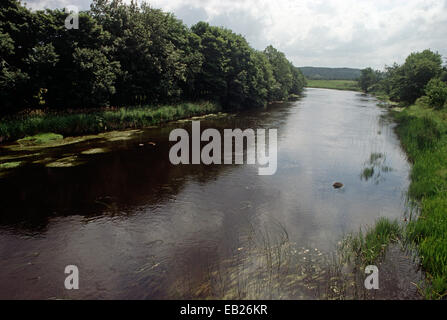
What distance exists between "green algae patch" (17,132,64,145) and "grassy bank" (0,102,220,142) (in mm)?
864

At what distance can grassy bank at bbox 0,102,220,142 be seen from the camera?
22734 millimetres

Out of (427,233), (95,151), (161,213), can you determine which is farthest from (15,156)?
(427,233)

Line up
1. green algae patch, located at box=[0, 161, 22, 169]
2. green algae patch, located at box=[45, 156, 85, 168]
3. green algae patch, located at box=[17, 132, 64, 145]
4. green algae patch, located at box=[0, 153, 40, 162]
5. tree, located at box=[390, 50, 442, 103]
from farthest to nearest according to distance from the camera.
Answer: tree, located at box=[390, 50, 442, 103], green algae patch, located at box=[17, 132, 64, 145], green algae patch, located at box=[0, 153, 40, 162], green algae patch, located at box=[45, 156, 85, 168], green algae patch, located at box=[0, 161, 22, 169]

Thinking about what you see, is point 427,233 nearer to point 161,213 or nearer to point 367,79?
point 161,213

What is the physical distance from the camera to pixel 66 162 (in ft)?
59.9

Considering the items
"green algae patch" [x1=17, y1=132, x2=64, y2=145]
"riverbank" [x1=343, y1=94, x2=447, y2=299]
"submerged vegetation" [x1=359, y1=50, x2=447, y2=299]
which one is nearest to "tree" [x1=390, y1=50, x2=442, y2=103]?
"submerged vegetation" [x1=359, y1=50, x2=447, y2=299]

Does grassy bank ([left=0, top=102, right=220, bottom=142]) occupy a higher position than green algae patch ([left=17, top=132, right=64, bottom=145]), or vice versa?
grassy bank ([left=0, top=102, right=220, bottom=142])

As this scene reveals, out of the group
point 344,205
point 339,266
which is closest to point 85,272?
point 339,266

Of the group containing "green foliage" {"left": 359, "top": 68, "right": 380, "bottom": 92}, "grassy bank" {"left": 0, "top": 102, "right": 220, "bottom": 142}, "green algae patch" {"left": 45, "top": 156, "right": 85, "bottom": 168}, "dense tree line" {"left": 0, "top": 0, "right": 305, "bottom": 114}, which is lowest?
"green algae patch" {"left": 45, "top": 156, "right": 85, "bottom": 168}

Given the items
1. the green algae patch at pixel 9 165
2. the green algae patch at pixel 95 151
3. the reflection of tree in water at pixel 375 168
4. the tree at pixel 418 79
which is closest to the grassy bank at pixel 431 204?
the reflection of tree in water at pixel 375 168

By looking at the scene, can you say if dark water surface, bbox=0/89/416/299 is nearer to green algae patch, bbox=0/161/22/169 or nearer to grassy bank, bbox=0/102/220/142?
green algae patch, bbox=0/161/22/169

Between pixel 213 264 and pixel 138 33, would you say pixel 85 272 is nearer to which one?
pixel 213 264

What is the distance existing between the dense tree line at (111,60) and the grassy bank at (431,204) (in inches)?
1055

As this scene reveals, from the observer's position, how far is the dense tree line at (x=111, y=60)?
24109 mm
